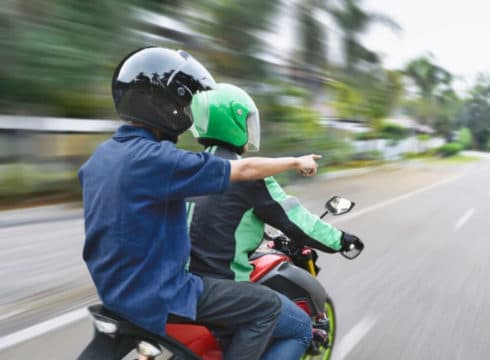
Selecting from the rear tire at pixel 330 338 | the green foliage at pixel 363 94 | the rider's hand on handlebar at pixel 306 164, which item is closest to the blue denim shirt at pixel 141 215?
the rider's hand on handlebar at pixel 306 164

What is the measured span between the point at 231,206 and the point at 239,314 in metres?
0.45

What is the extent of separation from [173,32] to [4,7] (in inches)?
146

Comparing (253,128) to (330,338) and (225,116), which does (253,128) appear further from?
(330,338)

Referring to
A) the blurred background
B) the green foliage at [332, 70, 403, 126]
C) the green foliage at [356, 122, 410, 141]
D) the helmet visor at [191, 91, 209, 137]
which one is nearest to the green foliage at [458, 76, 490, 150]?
the green foliage at [356, 122, 410, 141]

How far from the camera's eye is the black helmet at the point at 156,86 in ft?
5.87

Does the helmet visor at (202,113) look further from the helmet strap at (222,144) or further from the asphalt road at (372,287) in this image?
the asphalt road at (372,287)

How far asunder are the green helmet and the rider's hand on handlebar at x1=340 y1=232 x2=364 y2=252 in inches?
28.1

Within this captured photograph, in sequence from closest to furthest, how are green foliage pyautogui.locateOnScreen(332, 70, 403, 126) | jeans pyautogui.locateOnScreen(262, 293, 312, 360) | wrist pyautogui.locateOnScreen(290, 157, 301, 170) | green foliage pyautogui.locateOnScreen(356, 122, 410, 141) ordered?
wrist pyautogui.locateOnScreen(290, 157, 301, 170)
jeans pyautogui.locateOnScreen(262, 293, 312, 360)
green foliage pyautogui.locateOnScreen(332, 70, 403, 126)
green foliage pyautogui.locateOnScreen(356, 122, 410, 141)

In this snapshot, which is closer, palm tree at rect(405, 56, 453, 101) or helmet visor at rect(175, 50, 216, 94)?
helmet visor at rect(175, 50, 216, 94)

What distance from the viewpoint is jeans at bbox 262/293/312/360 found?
2357mm

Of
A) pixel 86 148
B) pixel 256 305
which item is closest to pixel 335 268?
pixel 256 305

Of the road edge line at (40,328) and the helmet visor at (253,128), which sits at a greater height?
the helmet visor at (253,128)

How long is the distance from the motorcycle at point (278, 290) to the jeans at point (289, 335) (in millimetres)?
207

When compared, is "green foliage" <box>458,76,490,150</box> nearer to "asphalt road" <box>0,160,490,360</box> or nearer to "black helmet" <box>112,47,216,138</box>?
"asphalt road" <box>0,160,490,360</box>
